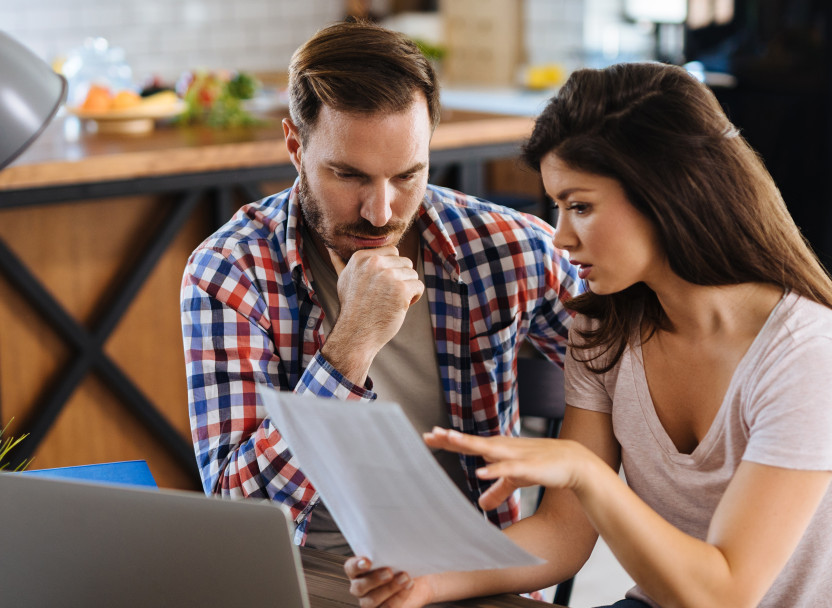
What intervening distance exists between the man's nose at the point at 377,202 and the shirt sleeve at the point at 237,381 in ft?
0.71

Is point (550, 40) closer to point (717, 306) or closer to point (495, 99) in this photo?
point (495, 99)

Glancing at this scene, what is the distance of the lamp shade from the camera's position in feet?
3.68

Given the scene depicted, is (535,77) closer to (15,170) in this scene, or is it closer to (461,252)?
(15,170)

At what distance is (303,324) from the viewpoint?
1.53 meters

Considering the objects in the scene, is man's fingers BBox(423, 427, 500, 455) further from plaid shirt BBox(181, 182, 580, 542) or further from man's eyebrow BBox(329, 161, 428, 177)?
man's eyebrow BBox(329, 161, 428, 177)

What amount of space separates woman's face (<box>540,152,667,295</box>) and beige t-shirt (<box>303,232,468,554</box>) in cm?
47

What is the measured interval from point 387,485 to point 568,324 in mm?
905

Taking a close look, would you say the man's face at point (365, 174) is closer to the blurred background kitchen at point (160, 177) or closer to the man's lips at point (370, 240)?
the man's lips at point (370, 240)

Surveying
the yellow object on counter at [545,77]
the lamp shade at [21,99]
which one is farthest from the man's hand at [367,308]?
the yellow object on counter at [545,77]

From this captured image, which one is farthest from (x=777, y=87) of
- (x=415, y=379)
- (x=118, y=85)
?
(x=415, y=379)

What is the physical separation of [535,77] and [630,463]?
3.80 meters

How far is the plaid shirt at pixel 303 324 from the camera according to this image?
4.45 feet

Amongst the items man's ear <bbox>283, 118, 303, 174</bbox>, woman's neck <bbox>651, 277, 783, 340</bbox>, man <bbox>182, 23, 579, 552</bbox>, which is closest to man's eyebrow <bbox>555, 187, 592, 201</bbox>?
woman's neck <bbox>651, 277, 783, 340</bbox>

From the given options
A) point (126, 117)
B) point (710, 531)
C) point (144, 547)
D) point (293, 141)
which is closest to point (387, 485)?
point (144, 547)
